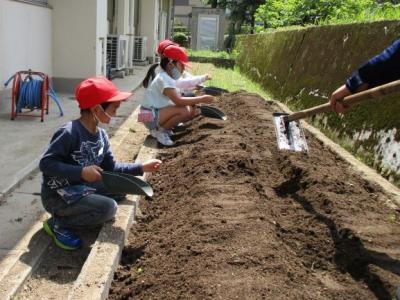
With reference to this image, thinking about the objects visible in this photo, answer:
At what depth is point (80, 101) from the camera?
2666 millimetres

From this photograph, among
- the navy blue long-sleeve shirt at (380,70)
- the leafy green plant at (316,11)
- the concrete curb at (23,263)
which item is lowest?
the concrete curb at (23,263)

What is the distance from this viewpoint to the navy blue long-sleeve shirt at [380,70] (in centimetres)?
276

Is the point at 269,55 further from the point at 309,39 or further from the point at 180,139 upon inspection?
the point at 180,139

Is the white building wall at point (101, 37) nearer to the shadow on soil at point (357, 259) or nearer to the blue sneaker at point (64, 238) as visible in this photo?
the blue sneaker at point (64, 238)

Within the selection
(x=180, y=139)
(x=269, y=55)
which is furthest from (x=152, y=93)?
(x=269, y=55)

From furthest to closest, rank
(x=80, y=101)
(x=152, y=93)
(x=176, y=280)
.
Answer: (x=152, y=93) < (x=80, y=101) < (x=176, y=280)

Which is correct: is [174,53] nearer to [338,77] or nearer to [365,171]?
[365,171]

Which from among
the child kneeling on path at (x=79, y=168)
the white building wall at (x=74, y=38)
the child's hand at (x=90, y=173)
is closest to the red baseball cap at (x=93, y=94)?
the child kneeling on path at (x=79, y=168)

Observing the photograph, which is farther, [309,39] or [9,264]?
[309,39]

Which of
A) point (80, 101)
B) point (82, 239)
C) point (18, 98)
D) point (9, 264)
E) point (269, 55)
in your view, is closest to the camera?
point (9, 264)

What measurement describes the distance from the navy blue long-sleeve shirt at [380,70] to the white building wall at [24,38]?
16.6 feet

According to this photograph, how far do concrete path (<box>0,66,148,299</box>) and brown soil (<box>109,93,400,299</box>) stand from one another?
556 mm

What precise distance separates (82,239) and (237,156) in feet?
5.29

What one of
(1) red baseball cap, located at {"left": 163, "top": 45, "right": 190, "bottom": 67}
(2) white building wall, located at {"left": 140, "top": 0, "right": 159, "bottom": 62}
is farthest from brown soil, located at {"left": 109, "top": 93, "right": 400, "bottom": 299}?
(2) white building wall, located at {"left": 140, "top": 0, "right": 159, "bottom": 62}
